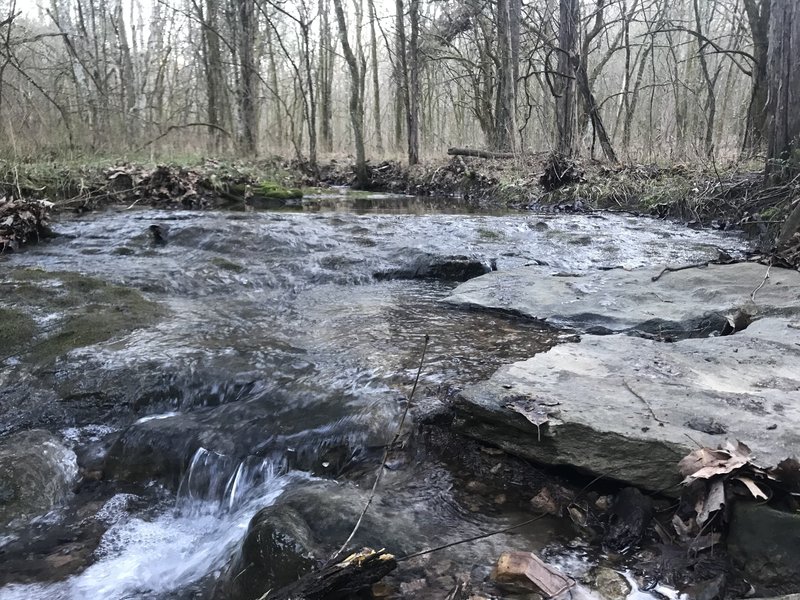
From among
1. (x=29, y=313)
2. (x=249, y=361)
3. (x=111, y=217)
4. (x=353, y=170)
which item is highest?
(x=353, y=170)

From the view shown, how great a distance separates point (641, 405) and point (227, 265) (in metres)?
4.16

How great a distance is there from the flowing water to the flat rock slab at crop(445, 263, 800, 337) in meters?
0.29

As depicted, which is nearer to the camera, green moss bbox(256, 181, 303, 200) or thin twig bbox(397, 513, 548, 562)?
thin twig bbox(397, 513, 548, 562)

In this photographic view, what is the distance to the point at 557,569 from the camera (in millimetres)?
1584

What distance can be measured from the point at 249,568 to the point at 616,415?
4.26 feet

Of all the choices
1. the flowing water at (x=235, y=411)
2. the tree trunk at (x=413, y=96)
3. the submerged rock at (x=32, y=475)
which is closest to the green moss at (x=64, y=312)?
the flowing water at (x=235, y=411)

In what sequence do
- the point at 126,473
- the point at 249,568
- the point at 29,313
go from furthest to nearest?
1. the point at 29,313
2. the point at 126,473
3. the point at 249,568

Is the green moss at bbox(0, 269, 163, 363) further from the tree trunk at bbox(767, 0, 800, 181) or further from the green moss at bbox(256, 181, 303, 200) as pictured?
the green moss at bbox(256, 181, 303, 200)

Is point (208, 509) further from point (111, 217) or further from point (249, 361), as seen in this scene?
point (111, 217)

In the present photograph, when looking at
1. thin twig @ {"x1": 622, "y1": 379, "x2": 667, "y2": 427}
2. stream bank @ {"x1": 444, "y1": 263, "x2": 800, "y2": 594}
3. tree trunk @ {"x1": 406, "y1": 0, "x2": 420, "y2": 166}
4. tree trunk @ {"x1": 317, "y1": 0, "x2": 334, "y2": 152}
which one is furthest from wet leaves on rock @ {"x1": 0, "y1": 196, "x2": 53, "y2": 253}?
tree trunk @ {"x1": 317, "y1": 0, "x2": 334, "y2": 152}

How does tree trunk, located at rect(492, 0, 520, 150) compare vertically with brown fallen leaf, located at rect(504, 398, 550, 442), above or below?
above

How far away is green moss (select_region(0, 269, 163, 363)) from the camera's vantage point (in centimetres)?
328

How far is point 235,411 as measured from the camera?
267cm

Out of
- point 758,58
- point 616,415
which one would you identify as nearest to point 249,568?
point 616,415
